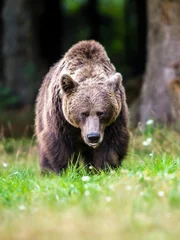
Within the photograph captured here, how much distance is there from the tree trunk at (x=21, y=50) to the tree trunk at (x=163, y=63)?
5.66 metres

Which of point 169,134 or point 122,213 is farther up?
point 122,213

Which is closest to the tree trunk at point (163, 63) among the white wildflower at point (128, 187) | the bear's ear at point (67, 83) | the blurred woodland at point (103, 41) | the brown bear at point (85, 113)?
the blurred woodland at point (103, 41)

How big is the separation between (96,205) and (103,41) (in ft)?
67.6

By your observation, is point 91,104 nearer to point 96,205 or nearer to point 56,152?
point 56,152

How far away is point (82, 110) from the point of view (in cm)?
693

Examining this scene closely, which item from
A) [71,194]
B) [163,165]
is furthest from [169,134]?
[71,194]

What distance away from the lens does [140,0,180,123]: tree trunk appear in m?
11.6

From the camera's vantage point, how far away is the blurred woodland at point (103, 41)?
38.7ft

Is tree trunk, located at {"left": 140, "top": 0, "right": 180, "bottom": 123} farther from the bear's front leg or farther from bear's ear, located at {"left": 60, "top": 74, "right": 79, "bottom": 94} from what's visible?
bear's ear, located at {"left": 60, "top": 74, "right": 79, "bottom": 94}

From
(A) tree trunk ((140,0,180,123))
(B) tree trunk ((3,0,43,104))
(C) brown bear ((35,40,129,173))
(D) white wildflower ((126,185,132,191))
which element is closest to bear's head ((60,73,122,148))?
(C) brown bear ((35,40,129,173))

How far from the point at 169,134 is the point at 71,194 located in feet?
16.4

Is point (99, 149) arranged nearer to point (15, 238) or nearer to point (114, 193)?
point (114, 193)

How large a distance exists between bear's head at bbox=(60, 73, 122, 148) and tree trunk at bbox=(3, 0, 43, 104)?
10200 millimetres

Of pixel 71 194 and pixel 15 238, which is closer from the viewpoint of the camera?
pixel 15 238
